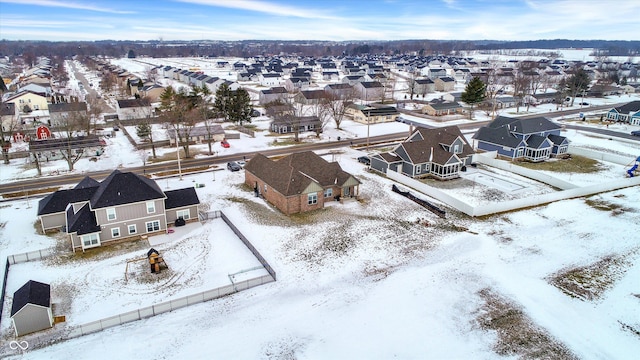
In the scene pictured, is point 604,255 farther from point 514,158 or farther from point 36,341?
point 36,341

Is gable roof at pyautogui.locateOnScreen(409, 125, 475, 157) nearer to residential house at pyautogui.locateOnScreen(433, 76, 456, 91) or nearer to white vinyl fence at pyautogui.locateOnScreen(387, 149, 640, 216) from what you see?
white vinyl fence at pyautogui.locateOnScreen(387, 149, 640, 216)

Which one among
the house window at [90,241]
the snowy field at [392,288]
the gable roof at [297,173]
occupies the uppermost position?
the gable roof at [297,173]

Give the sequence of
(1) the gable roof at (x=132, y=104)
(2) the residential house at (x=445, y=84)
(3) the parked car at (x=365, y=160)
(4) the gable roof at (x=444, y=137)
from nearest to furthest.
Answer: (4) the gable roof at (x=444, y=137)
(3) the parked car at (x=365, y=160)
(1) the gable roof at (x=132, y=104)
(2) the residential house at (x=445, y=84)

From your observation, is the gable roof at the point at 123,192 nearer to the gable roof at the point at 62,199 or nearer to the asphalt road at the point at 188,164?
the gable roof at the point at 62,199

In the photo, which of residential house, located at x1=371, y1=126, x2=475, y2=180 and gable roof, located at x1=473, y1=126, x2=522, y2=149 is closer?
residential house, located at x1=371, y1=126, x2=475, y2=180

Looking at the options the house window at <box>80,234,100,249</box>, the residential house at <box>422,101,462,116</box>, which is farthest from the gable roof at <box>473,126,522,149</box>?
the house window at <box>80,234,100,249</box>

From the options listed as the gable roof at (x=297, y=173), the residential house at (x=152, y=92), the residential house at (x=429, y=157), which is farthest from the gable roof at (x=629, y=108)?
the residential house at (x=152, y=92)

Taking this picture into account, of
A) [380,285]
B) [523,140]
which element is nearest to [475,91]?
[523,140]

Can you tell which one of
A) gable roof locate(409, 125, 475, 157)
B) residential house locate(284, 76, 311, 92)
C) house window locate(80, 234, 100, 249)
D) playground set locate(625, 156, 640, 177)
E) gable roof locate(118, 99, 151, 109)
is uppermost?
residential house locate(284, 76, 311, 92)
